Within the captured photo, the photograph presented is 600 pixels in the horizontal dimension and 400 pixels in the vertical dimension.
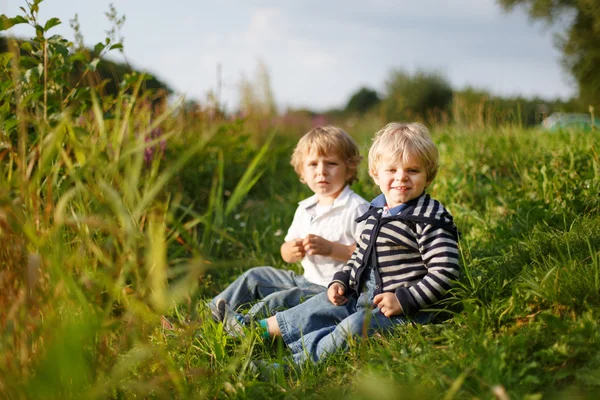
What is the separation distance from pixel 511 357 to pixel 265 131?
21.3 feet

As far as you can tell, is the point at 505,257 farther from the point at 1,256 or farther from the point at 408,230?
the point at 1,256

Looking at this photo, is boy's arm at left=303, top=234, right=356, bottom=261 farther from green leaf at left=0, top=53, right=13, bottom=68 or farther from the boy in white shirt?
green leaf at left=0, top=53, right=13, bottom=68

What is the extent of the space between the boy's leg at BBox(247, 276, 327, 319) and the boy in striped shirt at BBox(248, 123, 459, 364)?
0.22 meters

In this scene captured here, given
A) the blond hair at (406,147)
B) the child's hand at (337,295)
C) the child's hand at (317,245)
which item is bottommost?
the child's hand at (337,295)

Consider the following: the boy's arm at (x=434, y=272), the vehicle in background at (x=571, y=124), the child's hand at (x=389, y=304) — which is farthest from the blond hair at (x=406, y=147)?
the vehicle in background at (x=571, y=124)

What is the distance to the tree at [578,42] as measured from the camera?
488 inches

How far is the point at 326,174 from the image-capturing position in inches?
121

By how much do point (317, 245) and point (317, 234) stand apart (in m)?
0.24

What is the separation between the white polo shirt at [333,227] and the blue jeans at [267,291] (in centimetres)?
8

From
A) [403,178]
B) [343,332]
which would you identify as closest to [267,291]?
[343,332]

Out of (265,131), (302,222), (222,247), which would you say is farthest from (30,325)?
(265,131)

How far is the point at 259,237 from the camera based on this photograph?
4457 millimetres

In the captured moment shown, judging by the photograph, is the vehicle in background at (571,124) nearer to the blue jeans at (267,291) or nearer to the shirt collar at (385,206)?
the shirt collar at (385,206)

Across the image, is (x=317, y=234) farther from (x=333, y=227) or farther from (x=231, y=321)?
(x=231, y=321)
